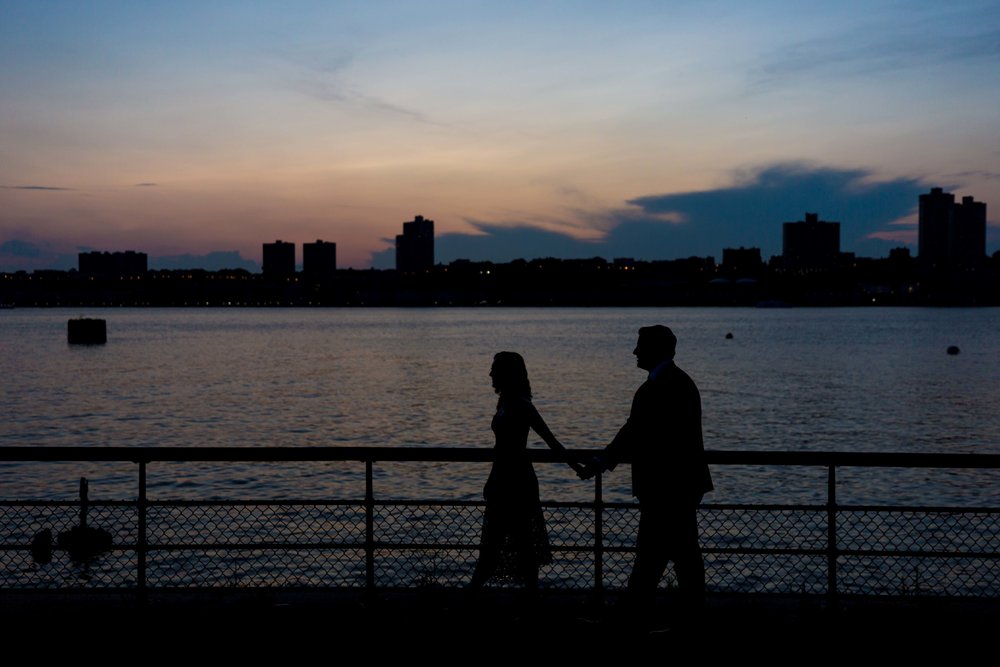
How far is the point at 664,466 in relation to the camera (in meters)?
7.31

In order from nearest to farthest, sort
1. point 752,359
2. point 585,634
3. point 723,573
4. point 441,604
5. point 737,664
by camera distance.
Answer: point 737,664, point 585,634, point 441,604, point 723,573, point 752,359

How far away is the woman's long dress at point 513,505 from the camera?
7.99 m

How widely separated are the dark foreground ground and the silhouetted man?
0.32 meters

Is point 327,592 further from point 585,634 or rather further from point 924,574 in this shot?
point 924,574

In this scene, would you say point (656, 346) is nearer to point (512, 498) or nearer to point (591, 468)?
point (591, 468)

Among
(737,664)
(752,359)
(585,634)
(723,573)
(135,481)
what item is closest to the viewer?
(737,664)

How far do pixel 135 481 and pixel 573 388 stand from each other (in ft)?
133

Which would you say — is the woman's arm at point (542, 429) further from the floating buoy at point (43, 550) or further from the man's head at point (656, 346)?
the floating buoy at point (43, 550)

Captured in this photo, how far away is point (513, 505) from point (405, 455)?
92 centimetres

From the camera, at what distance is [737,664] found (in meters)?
6.45

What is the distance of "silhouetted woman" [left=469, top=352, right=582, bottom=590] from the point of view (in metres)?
7.99

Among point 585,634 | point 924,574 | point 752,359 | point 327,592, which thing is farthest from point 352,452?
point 752,359

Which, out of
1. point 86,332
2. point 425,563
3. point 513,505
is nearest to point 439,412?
point 425,563

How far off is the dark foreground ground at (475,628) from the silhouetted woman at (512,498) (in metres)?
0.26
